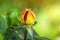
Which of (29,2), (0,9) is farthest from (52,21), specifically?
(0,9)

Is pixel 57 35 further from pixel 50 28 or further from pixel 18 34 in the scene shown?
pixel 18 34

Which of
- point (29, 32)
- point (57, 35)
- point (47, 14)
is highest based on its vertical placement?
point (47, 14)

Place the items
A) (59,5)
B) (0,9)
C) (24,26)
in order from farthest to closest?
(59,5), (0,9), (24,26)

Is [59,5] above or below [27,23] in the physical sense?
above

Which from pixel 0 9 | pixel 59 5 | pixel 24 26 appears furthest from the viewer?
pixel 59 5

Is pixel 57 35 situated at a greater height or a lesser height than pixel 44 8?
lesser

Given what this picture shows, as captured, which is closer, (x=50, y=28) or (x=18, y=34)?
(x=18, y=34)

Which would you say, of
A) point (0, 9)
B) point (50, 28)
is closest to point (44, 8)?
point (50, 28)

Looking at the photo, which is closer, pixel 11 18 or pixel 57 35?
pixel 11 18

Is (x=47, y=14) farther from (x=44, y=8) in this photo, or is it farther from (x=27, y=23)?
(x=27, y=23)
